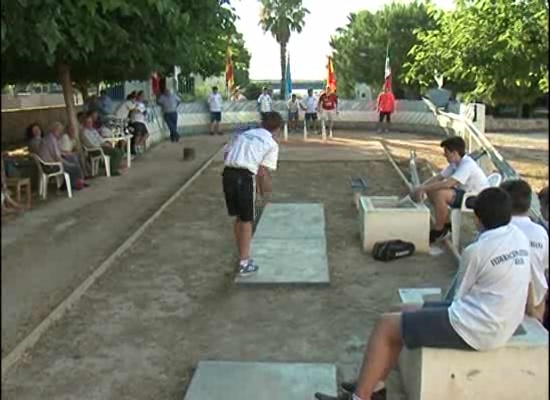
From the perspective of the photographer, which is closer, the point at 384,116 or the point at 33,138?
the point at 33,138

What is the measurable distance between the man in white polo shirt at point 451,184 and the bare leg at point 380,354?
355 centimetres

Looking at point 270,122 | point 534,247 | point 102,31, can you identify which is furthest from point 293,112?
point 534,247

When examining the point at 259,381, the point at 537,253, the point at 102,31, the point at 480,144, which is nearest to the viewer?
the point at 537,253

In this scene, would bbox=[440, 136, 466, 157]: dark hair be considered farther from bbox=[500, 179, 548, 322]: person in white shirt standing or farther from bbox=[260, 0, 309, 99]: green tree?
bbox=[260, 0, 309, 99]: green tree

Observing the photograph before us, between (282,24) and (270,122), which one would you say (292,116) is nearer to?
(270,122)

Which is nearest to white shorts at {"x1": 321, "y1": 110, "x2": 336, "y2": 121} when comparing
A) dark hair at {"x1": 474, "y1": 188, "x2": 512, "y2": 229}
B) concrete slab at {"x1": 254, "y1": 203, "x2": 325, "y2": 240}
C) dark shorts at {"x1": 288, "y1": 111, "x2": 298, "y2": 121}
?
dark shorts at {"x1": 288, "y1": 111, "x2": 298, "y2": 121}

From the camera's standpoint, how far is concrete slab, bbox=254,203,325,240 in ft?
27.2

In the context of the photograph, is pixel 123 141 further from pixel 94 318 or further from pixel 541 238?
pixel 541 238

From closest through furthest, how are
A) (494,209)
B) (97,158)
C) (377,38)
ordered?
(494,209) < (97,158) < (377,38)

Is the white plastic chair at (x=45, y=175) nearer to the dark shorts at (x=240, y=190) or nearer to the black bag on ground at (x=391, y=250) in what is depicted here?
the dark shorts at (x=240, y=190)

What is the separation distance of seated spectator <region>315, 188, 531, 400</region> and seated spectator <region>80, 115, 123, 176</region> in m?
10.4

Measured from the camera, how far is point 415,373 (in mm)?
3818

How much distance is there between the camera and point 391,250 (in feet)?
23.9

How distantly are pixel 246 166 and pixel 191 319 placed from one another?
1489mm
